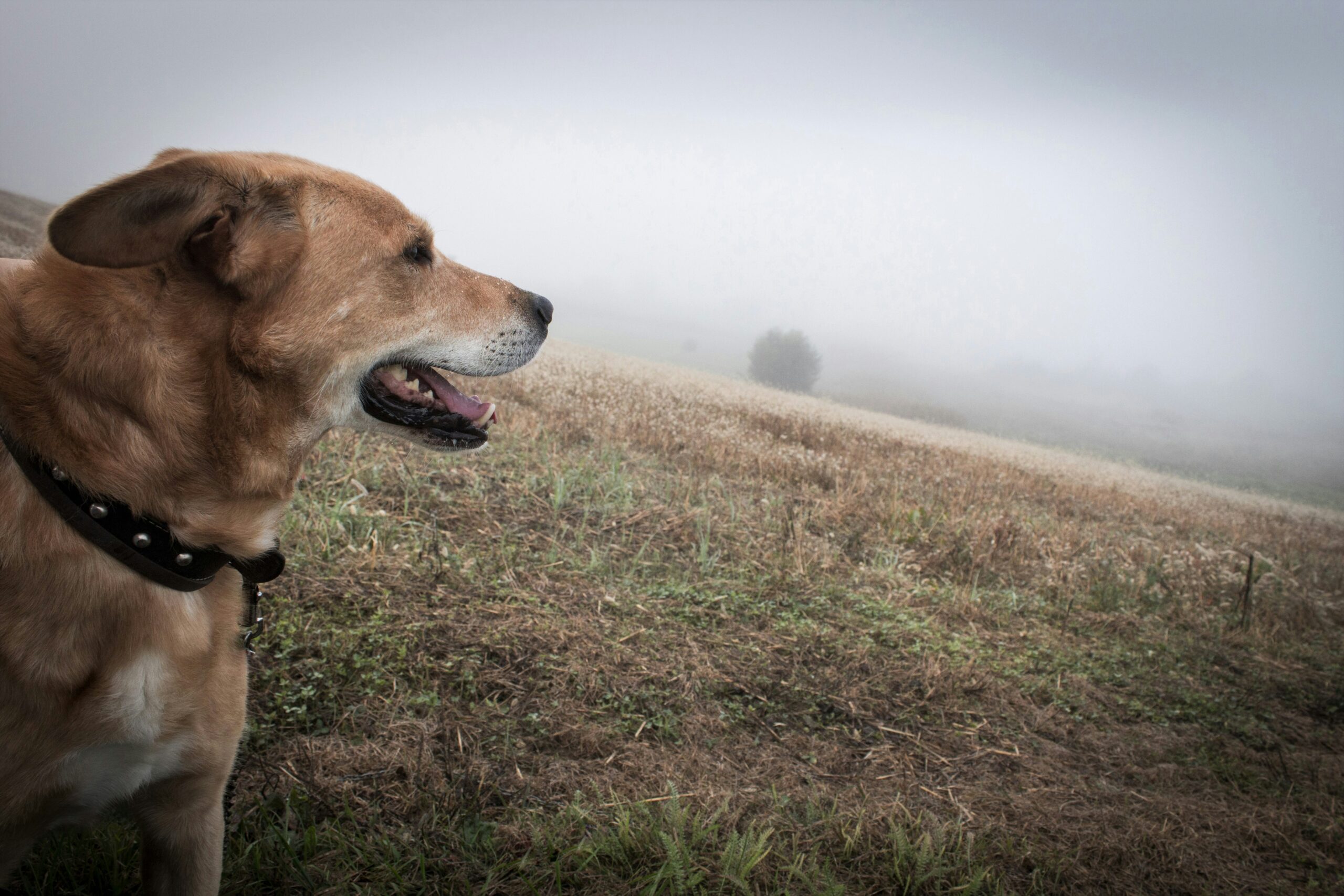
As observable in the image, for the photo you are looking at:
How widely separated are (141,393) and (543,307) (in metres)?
1.42

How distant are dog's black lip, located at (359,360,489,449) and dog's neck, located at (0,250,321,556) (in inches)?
14.7

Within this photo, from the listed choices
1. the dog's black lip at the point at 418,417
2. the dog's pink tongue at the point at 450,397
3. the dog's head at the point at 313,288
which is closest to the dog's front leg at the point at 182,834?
the dog's head at the point at 313,288

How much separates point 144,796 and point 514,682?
1.81m

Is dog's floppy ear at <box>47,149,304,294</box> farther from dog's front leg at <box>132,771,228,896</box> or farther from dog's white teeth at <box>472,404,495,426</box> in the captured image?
dog's front leg at <box>132,771,228,896</box>

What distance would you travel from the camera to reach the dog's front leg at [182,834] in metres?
1.72

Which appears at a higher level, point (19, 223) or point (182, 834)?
point (19, 223)

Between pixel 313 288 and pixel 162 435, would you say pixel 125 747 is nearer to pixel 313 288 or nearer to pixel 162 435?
pixel 162 435

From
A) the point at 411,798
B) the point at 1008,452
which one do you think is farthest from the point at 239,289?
the point at 1008,452

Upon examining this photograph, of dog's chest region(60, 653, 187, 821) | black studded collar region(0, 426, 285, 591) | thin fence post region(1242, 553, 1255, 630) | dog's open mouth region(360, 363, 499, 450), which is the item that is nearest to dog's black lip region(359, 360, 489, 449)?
dog's open mouth region(360, 363, 499, 450)

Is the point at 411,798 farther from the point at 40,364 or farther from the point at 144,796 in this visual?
the point at 40,364

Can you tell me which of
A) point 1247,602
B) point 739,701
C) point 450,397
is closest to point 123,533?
point 450,397

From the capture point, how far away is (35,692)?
1436 mm

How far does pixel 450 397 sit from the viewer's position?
94.3 inches

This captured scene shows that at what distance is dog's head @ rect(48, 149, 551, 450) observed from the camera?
151 cm
